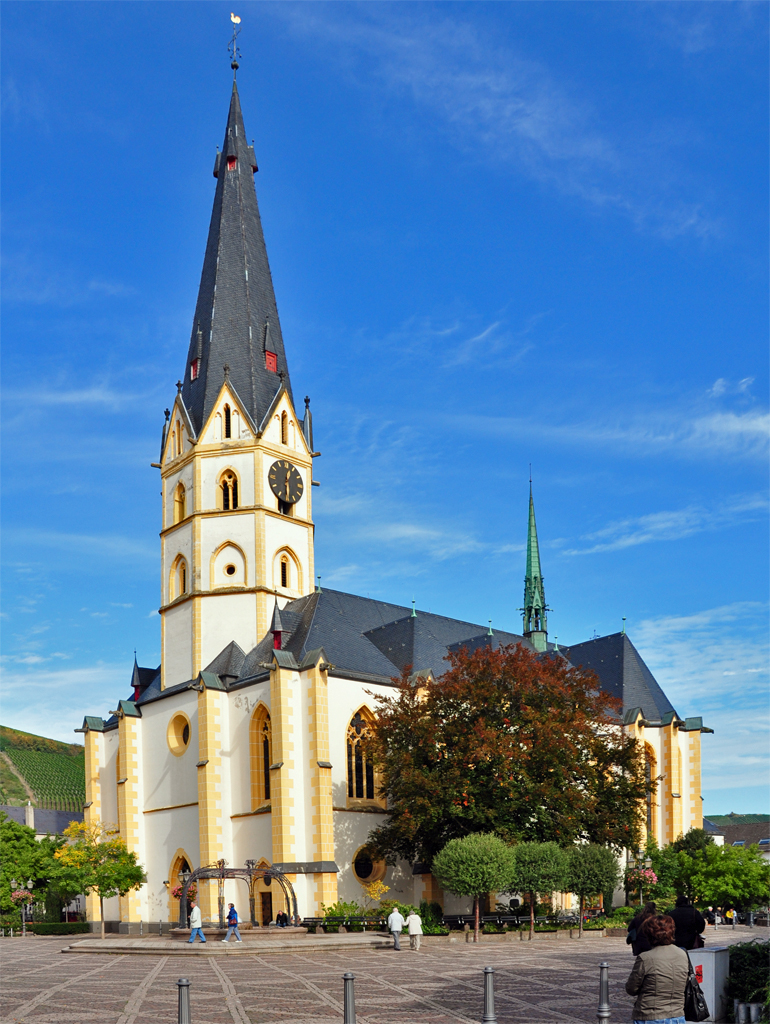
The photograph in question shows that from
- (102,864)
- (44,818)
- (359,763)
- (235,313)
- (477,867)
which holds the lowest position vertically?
(44,818)

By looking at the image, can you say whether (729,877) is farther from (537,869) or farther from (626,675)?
(626,675)

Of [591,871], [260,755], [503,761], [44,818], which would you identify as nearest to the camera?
[503,761]

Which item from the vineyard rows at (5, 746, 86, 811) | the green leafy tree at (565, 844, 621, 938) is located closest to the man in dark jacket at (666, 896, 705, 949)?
the green leafy tree at (565, 844, 621, 938)

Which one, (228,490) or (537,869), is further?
(228,490)

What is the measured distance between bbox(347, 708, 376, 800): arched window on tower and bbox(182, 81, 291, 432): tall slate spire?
1511cm

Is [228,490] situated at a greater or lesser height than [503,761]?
greater

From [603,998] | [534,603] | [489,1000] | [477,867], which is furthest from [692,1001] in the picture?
[534,603]

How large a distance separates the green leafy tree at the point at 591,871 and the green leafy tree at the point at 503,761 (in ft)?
2.31

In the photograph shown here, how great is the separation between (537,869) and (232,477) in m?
23.0

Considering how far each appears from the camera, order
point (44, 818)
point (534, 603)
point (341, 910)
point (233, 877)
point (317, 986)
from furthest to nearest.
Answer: point (44, 818) → point (534, 603) → point (233, 877) → point (341, 910) → point (317, 986)

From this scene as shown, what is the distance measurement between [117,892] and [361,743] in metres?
13.1

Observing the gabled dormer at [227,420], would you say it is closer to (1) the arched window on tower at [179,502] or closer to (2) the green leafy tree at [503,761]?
(1) the arched window on tower at [179,502]

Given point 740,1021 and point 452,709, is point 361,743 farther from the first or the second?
point 740,1021

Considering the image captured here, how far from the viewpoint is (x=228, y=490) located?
50.3m
